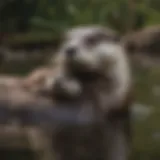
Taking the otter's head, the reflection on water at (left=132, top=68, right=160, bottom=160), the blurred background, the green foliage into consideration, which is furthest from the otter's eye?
the green foliage

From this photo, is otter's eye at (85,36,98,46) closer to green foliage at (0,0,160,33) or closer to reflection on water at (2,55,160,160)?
reflection on water at (2,55,160,160)

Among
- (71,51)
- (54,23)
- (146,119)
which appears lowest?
(146,119)

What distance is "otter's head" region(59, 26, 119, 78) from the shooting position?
131cm

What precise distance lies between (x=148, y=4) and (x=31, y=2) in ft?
1.45

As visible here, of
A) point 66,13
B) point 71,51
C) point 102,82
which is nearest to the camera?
point 71,51

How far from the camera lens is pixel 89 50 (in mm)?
1358

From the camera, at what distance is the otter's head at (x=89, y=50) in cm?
131

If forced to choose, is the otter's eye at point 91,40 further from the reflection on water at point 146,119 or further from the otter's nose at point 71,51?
the reflection on water at point 146,119

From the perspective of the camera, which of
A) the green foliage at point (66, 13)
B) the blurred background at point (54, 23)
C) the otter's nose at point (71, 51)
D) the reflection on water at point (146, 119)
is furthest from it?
the green foliage at point (66, 13)

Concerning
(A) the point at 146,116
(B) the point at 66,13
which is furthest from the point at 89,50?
(B) the point at 66,13

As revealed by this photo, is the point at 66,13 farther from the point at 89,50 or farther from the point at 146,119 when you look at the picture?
the point at 146,119

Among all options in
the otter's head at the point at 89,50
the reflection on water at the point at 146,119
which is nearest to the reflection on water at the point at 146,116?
the reflection on water at the point at 146,119

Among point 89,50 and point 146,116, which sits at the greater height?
point 89,50

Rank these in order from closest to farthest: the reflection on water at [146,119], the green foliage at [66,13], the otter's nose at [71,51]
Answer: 1. the reflection on water at [146,119]
2. the otter's nose at [71,51]
3. the green foliage at [66,13]
